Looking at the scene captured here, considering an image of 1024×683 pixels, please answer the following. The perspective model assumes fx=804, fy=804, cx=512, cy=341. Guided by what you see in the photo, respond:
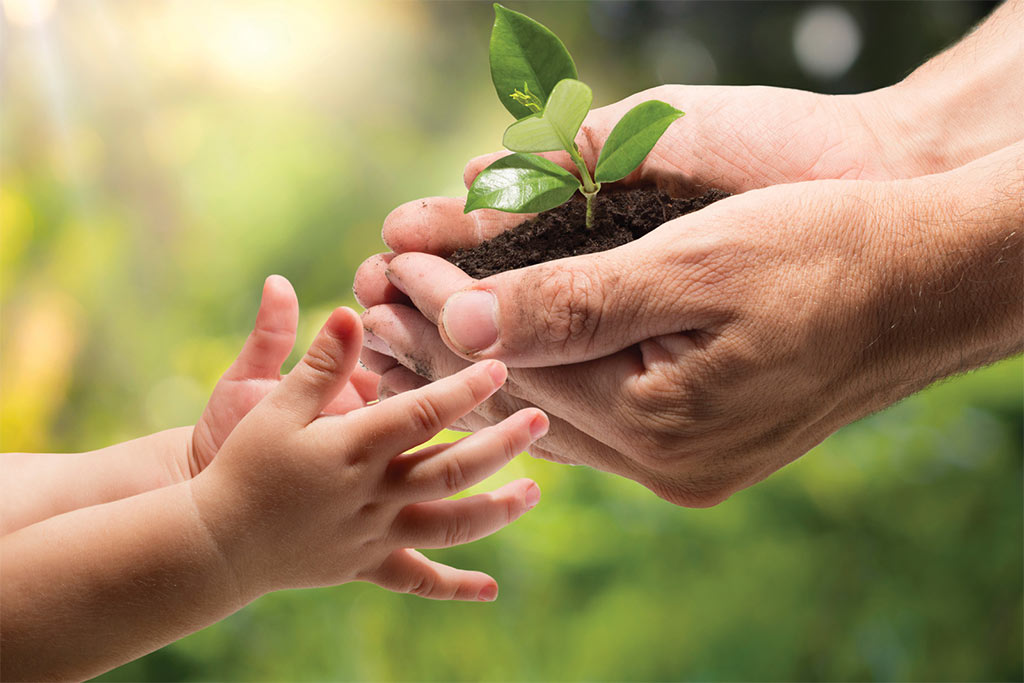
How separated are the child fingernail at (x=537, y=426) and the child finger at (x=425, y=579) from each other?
21 centimetres

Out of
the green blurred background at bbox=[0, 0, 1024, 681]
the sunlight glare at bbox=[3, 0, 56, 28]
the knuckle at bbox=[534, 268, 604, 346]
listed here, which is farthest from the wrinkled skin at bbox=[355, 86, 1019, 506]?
the sunlight glare at bbox=[3, 0, 56, 28]

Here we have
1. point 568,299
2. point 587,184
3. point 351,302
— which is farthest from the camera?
point 351,302

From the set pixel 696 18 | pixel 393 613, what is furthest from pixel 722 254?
pixel 696 18

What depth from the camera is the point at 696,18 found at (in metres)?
1.64

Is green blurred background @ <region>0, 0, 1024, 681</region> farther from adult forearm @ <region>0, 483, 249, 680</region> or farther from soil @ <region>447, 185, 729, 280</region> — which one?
soil @ <region>447, 185, 729, 280</region>

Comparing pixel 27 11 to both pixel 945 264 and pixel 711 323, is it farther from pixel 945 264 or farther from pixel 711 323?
pixel 945 264

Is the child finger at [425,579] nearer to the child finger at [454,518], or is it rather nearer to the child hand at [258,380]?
the child finger at [454,518]

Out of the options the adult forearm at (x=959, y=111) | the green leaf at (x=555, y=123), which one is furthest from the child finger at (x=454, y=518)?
the adult forearm at (x=959, y=111)

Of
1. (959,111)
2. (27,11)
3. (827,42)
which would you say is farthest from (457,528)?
(827,42)

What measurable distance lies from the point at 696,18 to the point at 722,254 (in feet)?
4.00

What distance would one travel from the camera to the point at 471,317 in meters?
0.60

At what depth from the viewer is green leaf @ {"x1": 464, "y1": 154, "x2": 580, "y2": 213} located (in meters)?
0.63

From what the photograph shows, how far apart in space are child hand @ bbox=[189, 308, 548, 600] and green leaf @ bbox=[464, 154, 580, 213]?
0.13 meters

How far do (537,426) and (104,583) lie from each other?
A: 371mm
